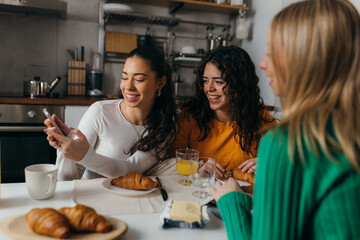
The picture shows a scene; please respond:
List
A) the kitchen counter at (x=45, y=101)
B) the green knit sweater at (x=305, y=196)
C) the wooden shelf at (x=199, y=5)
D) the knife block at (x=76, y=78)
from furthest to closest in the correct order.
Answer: the wooden shelf at (x=199, y=5), the knife block at (x=76, y=78), the kitchen counter at (x=45, y=101), the green knit sweater at (x=305, y=196)

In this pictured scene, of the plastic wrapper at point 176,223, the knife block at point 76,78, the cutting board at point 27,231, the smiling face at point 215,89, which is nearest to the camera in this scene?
the cutting board at point 27,231

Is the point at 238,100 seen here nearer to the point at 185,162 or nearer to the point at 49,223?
the point at 185,162

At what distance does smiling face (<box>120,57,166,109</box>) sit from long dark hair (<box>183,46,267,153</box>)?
0.33 m

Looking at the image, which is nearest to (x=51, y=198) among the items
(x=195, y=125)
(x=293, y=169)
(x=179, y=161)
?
(x=179, y=161)

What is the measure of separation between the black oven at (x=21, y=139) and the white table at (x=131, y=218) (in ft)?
5.15

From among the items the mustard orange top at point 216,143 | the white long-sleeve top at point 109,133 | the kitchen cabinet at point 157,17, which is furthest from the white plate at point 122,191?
the kitchen cabinet at point 157,17

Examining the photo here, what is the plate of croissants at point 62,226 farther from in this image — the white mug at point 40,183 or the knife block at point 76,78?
the knife block at point 76,78

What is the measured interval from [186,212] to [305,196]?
38 cm

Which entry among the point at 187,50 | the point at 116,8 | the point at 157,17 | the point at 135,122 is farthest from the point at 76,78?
the point at 135,122

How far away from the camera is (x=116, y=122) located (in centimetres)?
161

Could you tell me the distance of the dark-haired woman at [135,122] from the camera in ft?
4.98

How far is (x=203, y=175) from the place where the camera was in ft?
3.78

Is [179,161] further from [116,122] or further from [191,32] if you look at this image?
[191,32]

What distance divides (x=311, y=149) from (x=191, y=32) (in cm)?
322
